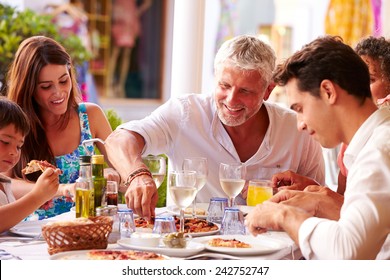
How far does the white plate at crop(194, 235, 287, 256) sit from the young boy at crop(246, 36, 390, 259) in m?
0.06

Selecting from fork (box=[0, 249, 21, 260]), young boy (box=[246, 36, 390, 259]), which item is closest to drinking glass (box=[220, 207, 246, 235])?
young boy (box=[246, 36, 390, 259])

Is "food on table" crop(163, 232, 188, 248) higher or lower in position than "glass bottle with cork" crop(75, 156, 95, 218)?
lower

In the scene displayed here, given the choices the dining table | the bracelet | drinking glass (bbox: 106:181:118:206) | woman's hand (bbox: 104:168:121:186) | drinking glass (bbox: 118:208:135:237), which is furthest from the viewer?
woman's hand (bbox: 104:168:121:186)

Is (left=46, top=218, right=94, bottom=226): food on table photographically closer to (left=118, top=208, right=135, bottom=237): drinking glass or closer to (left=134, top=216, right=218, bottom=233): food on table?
(left=118, top=208, right=135, bottom=237): drinking glass

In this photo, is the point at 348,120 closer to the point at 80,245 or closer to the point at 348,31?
the point at 80,245

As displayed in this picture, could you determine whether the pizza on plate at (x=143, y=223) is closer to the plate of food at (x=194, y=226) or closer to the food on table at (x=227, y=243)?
the plate of food at (x=194, y=226)

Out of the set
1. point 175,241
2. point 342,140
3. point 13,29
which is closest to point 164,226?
point 175,241

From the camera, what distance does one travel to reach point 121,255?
1.84 meters

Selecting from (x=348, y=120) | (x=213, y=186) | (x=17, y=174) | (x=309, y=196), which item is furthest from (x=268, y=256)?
(x=17, y=174)

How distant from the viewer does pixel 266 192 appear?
2506mm

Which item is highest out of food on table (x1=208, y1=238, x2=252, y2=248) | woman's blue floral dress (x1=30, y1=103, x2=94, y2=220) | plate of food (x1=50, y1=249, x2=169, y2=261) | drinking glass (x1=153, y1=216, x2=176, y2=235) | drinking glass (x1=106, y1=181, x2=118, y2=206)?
drinking glass (x1=106, y1=181, x2=118, y2=206)

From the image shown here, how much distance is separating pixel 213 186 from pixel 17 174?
0.86 metres

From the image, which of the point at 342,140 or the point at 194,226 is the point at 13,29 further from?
the point at 342,140

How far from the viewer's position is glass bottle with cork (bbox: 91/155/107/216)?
2186 millimetres
